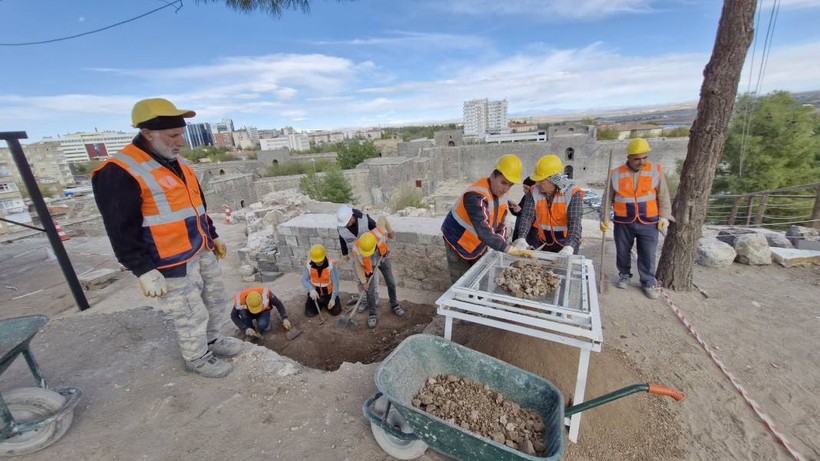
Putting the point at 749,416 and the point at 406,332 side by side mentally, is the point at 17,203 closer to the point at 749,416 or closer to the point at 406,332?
the point at 406,332

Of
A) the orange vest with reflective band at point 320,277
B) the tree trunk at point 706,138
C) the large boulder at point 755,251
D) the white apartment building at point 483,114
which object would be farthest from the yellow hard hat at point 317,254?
the white apartment building at point 483,114

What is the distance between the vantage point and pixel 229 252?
24.0 feet

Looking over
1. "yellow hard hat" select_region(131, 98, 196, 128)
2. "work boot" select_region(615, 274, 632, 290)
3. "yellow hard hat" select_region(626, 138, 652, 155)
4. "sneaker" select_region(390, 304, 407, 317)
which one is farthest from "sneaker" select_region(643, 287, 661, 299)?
"yellow hard hat" select_region(131, 98, 196, 128)

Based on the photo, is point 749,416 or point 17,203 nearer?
point 749,416

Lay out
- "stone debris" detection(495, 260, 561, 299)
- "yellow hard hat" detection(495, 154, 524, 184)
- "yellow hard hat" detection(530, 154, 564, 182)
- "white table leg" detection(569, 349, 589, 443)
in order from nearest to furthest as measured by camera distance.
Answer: "white table leg" detection(569, 349, 589, 443) < "stone debris" detection(495, 260, 561, 299) < "yellow hard hat" detection(495, 154, 524, 184) < "yellow hard hat" detection(530, 154, 564, 182)

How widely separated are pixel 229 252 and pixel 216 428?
5.94 m

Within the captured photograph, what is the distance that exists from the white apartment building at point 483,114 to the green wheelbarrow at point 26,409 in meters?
108

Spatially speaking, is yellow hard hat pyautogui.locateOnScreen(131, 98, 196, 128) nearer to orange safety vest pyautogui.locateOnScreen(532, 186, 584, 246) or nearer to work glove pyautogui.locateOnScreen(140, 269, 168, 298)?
work glove pyautogui.locateOnScreen(140, 269, 168, 298)

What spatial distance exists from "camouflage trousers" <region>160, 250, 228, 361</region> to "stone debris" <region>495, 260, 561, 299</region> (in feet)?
6.83

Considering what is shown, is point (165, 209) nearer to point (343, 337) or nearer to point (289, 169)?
point (343, 337)

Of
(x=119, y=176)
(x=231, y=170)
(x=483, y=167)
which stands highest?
(x=119, y=176)

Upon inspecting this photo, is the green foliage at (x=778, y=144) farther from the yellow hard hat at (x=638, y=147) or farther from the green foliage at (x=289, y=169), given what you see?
the green foliage at (x=289, y=169)

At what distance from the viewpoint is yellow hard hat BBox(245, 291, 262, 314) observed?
393cm

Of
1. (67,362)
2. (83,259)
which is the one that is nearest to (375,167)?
(83,259)
